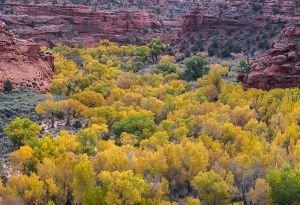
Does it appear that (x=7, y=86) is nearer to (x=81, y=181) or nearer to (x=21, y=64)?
(x=21, y=64)

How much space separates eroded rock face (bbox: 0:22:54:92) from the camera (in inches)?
1967

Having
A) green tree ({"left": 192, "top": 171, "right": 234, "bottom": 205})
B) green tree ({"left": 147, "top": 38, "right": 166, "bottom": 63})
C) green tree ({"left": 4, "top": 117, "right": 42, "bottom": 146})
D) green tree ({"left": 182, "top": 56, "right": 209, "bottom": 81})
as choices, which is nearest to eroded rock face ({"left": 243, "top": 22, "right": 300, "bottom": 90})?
green tree ({"left": 182, "top": 56, "right": 209, "bottom": 81})

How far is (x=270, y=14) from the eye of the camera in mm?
77750

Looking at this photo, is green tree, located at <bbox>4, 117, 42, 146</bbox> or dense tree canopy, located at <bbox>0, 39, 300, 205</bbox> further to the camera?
green tree, located at <bbox>4, 117, 42, 146</bbox>

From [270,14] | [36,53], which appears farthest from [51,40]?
[270,14]

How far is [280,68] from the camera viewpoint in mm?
45469

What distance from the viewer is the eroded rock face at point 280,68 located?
44.9m

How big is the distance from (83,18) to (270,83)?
5745 centimetres

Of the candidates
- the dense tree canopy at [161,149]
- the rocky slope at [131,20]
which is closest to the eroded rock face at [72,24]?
the rocky slope at [131,20]

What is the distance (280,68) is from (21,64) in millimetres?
29910

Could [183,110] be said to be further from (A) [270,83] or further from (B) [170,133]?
(A) [270,83]

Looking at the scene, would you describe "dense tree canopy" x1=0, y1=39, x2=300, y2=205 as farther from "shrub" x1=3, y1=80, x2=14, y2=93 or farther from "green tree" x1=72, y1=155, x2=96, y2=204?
"shrub" x1=3, y1=80, x2=14, y2=93

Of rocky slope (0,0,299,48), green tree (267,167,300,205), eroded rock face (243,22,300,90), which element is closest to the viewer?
green tree (267,167,300,205)

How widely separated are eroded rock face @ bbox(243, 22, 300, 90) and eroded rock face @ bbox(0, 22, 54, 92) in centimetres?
2469
